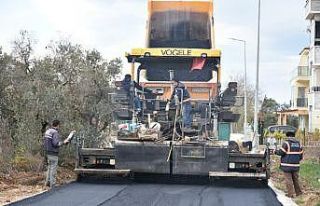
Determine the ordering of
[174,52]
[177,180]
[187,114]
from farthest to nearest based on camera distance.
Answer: [174,52]
[177,180]
[187,114]

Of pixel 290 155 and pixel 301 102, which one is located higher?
pixel 301 102

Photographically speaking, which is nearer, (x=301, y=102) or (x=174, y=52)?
(x=174, y=52)

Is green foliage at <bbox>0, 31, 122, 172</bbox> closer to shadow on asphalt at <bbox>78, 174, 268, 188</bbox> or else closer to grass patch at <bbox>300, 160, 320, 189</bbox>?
shadow on asphalt at <bbox>78, 174, 268, 188</bbox>

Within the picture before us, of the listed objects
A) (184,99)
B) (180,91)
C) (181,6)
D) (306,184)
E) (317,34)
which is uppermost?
(317,34)

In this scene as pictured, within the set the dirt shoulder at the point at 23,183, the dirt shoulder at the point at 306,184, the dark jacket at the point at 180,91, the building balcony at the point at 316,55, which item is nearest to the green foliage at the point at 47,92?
the dirt shoulder at the point at 23,183

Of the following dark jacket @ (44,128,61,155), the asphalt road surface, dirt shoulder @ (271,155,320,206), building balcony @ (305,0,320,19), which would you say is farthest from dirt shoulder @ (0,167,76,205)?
building balcony @ (305,0,320,19)

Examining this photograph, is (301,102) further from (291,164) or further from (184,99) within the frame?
(291,164)

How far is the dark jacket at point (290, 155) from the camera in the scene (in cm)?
1396

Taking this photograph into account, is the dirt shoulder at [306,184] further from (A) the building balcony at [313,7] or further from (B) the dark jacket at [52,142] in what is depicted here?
(A) the building balcony at [313,7]

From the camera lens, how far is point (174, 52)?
53.8 feet

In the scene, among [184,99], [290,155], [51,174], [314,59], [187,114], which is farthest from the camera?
[314,59]

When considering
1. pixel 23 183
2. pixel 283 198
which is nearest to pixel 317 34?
pixel 283 198

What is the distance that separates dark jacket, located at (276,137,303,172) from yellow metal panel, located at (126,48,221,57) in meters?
3.32

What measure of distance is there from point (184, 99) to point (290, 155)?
9.76 feet
